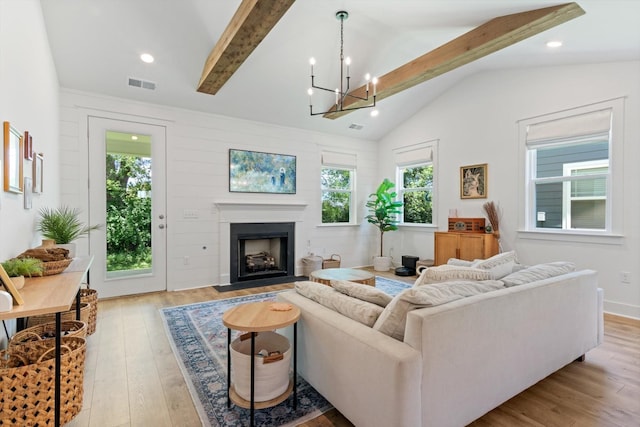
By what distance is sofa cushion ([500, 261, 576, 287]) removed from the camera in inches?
82.7

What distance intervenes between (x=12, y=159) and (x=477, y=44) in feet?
14.3

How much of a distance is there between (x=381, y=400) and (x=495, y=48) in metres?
3.92

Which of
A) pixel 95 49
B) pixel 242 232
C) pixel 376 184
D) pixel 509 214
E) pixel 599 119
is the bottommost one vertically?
pixel 242 232

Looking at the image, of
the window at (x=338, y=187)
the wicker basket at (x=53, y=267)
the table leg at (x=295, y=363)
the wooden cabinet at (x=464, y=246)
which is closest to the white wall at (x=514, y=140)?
the wooden cabinet at (x=464, y=246)

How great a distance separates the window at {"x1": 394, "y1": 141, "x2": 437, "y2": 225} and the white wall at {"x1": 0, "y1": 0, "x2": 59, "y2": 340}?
548 cm

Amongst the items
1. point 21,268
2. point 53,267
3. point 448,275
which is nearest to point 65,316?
point 53,267

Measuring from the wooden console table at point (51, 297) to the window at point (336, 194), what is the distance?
4.59 m

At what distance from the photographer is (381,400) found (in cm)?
142

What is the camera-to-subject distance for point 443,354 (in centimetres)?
149

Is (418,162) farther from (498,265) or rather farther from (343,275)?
(498,265)

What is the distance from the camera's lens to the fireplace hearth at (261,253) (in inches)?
201

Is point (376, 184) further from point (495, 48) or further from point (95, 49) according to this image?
point (95, 49)

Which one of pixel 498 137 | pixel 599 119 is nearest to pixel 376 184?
pixel 498 137

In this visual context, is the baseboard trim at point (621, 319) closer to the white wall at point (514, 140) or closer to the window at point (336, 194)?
the white wall at point (514, 140)
